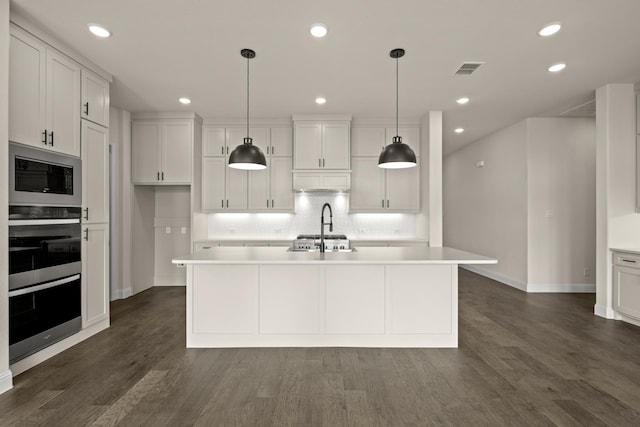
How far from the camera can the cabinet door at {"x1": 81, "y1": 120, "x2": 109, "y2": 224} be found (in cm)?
348

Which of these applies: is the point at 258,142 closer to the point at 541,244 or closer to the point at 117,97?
the point at 117,97

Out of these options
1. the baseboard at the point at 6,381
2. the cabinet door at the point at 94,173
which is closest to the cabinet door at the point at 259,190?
the cabinet door at the point at 94,173

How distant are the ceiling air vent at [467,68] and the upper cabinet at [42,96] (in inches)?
157

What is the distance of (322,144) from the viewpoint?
544 centimetres

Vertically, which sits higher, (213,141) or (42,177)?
(213,141)

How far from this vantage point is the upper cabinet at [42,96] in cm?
272

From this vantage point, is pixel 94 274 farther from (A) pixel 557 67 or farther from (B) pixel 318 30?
(A) pixel 557 67

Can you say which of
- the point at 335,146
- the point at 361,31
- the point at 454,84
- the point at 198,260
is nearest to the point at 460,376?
the point at 198,260

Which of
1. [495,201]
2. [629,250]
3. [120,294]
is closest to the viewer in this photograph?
[629,250]

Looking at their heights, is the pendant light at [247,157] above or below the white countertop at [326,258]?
above

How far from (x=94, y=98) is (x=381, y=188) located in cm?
403

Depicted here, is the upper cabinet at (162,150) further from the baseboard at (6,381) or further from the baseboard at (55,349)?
the baseboard at (6,381)

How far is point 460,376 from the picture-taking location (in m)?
2.67

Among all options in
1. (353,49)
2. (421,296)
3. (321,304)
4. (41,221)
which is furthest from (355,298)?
(41,221)
